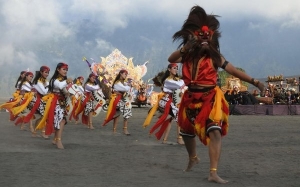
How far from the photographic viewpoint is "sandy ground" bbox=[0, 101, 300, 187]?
5.98 meters

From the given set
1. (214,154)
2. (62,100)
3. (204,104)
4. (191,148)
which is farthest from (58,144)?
(214,154)

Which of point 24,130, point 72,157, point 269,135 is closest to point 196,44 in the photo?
point 72,157

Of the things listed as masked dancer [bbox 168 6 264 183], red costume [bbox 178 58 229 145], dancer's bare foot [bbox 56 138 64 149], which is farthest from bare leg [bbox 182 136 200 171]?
dancer's bare foot [bbox 56 138 64 149]

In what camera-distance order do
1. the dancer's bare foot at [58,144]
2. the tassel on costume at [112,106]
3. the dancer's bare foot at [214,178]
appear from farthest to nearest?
the tassel on costume at [112,106] → the dancer's bare foot at [58,144] → the dancer's bare foot at [214,178]

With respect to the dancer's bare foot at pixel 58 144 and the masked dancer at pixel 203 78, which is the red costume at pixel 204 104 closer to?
the masked dancer at pixel 203 78

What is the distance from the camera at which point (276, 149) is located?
9523mm

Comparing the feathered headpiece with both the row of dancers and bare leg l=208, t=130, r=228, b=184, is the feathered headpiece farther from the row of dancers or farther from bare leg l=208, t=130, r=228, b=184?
the row of dancers

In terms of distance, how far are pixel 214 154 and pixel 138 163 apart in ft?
6.12

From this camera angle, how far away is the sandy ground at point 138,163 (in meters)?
5.98

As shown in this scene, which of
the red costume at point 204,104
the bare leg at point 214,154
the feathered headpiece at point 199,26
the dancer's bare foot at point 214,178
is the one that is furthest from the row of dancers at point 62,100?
the dancer's bare foot at point 214,178

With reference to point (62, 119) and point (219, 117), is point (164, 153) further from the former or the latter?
point (219, 117)

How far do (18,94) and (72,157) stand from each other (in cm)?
773

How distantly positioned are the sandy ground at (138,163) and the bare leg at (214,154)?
11 cm

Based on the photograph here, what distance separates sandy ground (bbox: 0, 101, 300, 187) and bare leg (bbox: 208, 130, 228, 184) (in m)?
0.11
